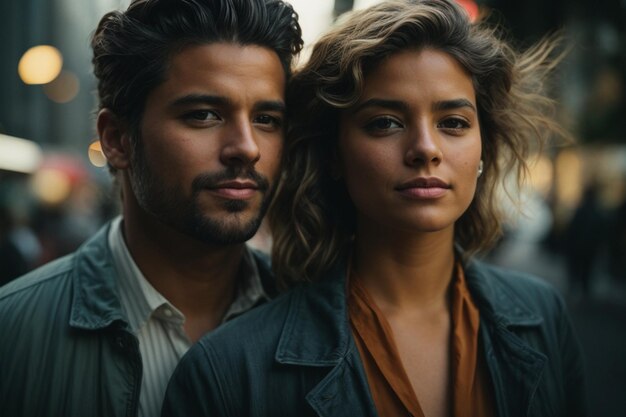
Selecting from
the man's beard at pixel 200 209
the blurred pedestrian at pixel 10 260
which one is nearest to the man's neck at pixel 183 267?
the man's beard at pixel 200 209

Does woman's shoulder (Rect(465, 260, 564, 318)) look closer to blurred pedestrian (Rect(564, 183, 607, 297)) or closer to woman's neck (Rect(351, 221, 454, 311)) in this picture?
woman's neck (Rect(351, 221, 454, 311))

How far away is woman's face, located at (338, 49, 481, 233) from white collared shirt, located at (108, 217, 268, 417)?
0.90 metres

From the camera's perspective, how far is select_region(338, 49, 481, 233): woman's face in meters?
2.53

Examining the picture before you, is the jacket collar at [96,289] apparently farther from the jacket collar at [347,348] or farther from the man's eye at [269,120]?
the man's eye at [269,120]

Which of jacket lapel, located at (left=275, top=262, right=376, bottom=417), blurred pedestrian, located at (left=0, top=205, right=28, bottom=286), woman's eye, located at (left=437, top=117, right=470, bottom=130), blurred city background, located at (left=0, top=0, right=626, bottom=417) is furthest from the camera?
blurred city background, located at (left=0, top=0, right=626, bottom=417)

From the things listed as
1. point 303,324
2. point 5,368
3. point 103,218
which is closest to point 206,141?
point 303,324

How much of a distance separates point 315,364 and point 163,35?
1654mm

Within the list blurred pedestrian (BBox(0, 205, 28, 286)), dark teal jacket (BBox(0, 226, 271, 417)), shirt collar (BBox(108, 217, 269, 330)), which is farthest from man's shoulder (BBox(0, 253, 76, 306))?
blurred pedestrian (BBox(0, 205, 28, 286))

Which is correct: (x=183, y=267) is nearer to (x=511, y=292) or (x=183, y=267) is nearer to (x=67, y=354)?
(x=67, y=354)

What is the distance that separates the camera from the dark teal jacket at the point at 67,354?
2.46 m

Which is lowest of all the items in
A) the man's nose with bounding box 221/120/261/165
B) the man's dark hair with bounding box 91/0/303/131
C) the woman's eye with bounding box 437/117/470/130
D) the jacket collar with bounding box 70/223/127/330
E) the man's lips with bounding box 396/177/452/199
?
the jacket collar with bounding box 70/223/127/330

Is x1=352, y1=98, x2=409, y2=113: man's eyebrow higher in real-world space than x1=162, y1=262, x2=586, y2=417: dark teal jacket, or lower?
higher

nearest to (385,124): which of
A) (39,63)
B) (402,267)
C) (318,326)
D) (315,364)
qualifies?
(402,267)

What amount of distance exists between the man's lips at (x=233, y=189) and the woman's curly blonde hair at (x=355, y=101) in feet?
1.18
